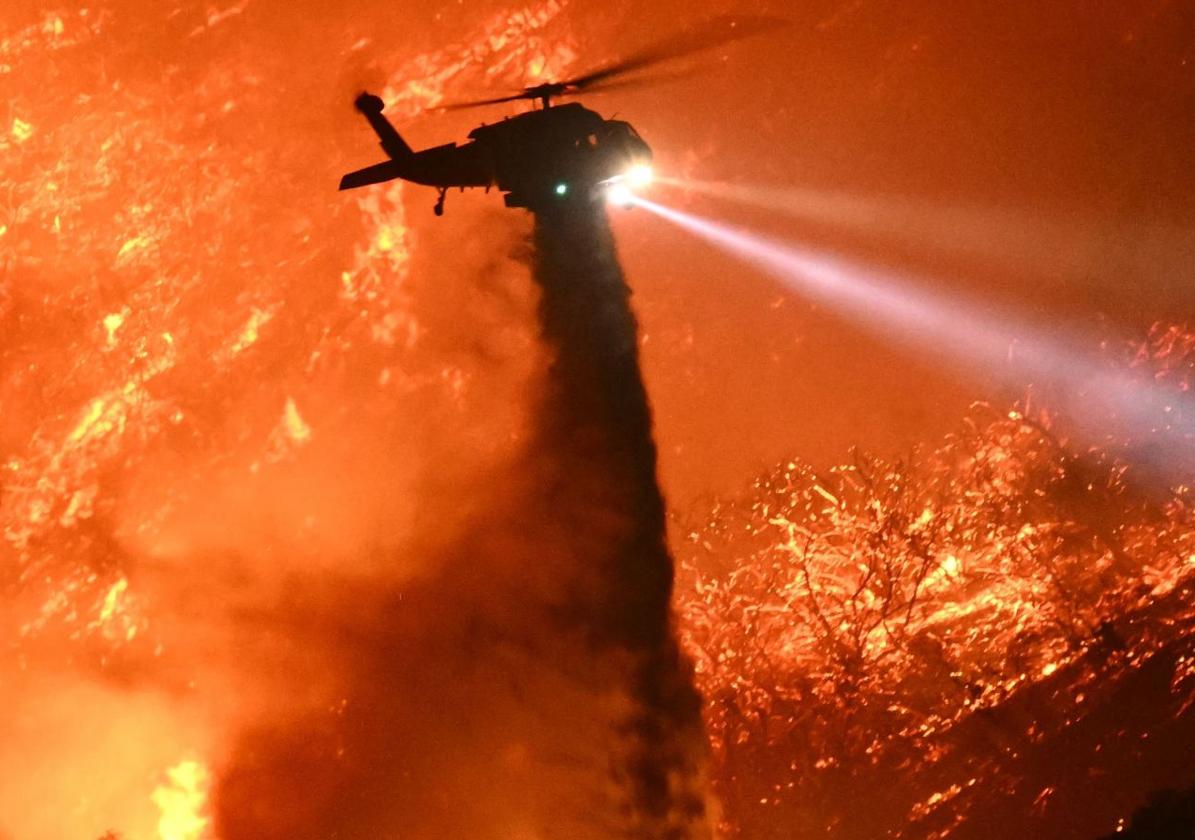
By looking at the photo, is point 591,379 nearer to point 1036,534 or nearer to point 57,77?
point 1036,534

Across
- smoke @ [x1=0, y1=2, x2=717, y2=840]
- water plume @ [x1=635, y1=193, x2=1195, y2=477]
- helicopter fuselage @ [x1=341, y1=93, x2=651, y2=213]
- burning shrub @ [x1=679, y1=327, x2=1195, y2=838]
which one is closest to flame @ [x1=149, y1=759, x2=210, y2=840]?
smoke @ [x1=0, y1=2, x2=717, y2=840]

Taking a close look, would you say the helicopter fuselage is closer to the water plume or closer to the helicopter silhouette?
Result: the helicopter silhouette

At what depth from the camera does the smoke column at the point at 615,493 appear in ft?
60.4

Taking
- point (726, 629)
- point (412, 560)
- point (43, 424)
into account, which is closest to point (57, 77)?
point (43, 424)

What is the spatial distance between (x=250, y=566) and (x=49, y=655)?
4849 millimetres

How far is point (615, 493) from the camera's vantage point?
19.8 metres

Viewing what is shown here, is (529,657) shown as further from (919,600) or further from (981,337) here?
(981,337)

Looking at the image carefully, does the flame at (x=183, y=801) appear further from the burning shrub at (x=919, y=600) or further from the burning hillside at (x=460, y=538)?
the burning shrub at (x=919, y=600)

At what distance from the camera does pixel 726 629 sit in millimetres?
21500

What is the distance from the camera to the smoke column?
60.4 ft

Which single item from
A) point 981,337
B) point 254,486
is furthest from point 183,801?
point 981,337

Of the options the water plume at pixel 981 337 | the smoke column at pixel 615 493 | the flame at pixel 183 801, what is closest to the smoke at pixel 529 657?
the smoke column at pixel 615 493

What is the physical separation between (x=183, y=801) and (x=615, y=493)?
11.4 meters

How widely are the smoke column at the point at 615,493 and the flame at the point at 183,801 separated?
9044mm
